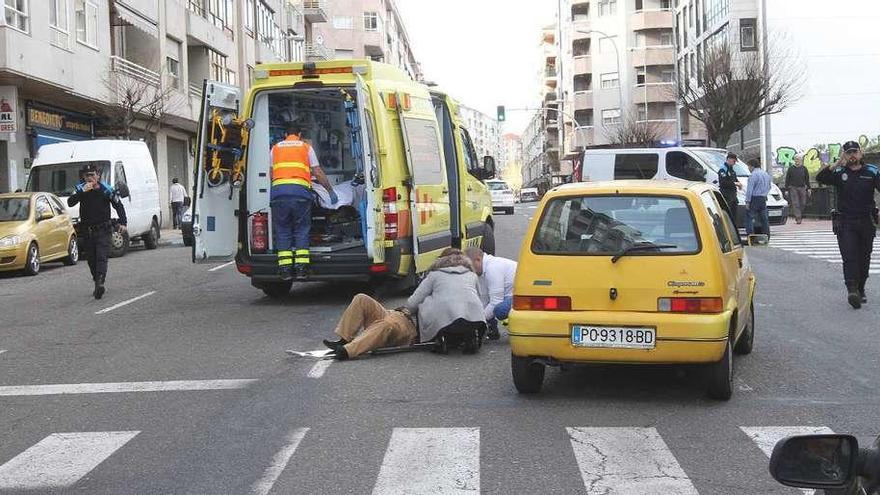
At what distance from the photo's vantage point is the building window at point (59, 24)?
2792 cm

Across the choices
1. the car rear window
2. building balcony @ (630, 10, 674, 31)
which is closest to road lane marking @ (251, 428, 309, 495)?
the car rear window

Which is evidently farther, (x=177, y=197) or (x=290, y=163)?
(x=177, y=197)

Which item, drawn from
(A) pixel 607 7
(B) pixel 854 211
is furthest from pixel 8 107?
(A) pixel 607 7

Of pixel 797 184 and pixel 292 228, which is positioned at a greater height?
pixel 797 184

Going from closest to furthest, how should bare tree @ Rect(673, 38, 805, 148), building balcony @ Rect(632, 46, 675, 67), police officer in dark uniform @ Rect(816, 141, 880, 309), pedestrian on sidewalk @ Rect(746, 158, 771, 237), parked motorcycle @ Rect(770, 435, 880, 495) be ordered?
parked motorcycle @ Rect(770, 435, 880, 495) < police officer in dark uniform @ Rect(816, 141, 880, 309) < pedestrian on sidewalk @ Rect(746, 158, 771, 237) < bare tree @ Rect(673, 38, 805, 148) < building balcony @ Rect(632, 46, 675, 67)

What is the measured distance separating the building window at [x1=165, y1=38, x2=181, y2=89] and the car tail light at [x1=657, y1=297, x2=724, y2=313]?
34.3m

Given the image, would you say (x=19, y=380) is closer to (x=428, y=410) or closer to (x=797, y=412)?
(x=428, y=410)

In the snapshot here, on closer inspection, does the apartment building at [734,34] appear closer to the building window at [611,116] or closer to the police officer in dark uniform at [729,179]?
the police officer in dark uniform at [729,179]

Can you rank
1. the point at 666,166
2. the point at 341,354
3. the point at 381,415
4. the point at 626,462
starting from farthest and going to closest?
the point at 666,166 → the point at 341,354 → the point at 381,415 → the point at 626,462

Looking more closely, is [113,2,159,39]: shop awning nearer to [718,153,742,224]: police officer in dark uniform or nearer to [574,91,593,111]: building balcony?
[718,153,742,224]: police officer in dark uniform

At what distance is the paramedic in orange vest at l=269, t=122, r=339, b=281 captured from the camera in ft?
42.3

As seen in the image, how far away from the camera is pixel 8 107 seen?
82.4 feet

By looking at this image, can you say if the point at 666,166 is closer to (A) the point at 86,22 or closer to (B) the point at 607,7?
(A) the point at 86,22

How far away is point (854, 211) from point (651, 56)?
73.5 meters
